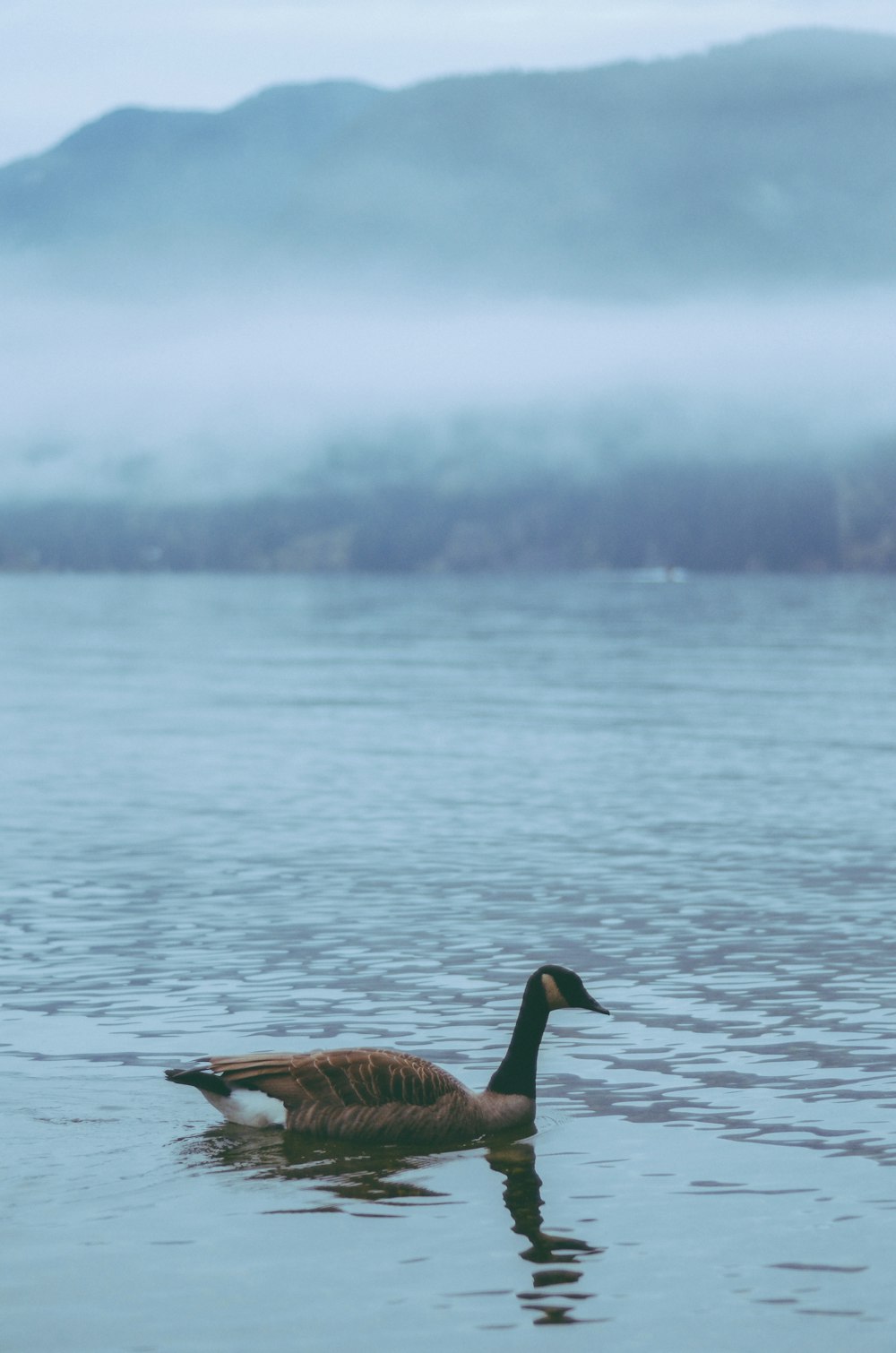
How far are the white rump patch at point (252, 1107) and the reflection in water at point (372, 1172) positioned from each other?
0.24 meters

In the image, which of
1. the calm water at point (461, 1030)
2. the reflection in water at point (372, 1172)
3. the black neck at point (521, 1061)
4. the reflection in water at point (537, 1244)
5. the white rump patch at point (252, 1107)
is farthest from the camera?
the black neck at point (521, 1061)

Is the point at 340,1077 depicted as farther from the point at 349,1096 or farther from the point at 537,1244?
the point at 537,1244

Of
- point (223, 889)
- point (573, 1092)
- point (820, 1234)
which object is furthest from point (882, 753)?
point (820, 1234)

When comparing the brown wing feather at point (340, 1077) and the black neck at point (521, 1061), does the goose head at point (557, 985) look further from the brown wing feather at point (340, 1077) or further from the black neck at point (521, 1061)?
the brown wing feather at point (340, 1077)

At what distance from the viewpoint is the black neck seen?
1798 cm

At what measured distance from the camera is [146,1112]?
18297 millimetres

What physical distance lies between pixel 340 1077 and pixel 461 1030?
4636mm

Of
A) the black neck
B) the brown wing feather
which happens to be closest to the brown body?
the brown wing feather

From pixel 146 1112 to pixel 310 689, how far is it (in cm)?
6423

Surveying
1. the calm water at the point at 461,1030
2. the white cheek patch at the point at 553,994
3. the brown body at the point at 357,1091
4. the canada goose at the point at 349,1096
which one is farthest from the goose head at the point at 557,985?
the brown body at the point at 357,1091

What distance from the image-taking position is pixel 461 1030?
71.1 ft

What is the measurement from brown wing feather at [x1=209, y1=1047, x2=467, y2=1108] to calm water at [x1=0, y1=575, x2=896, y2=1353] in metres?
0.53

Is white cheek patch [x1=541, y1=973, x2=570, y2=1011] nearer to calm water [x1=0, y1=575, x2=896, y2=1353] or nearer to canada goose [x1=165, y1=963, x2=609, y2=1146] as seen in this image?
calm water [x1=0, y1=575, x2=896, y2=1353]

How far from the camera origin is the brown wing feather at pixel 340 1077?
17.0 metres
